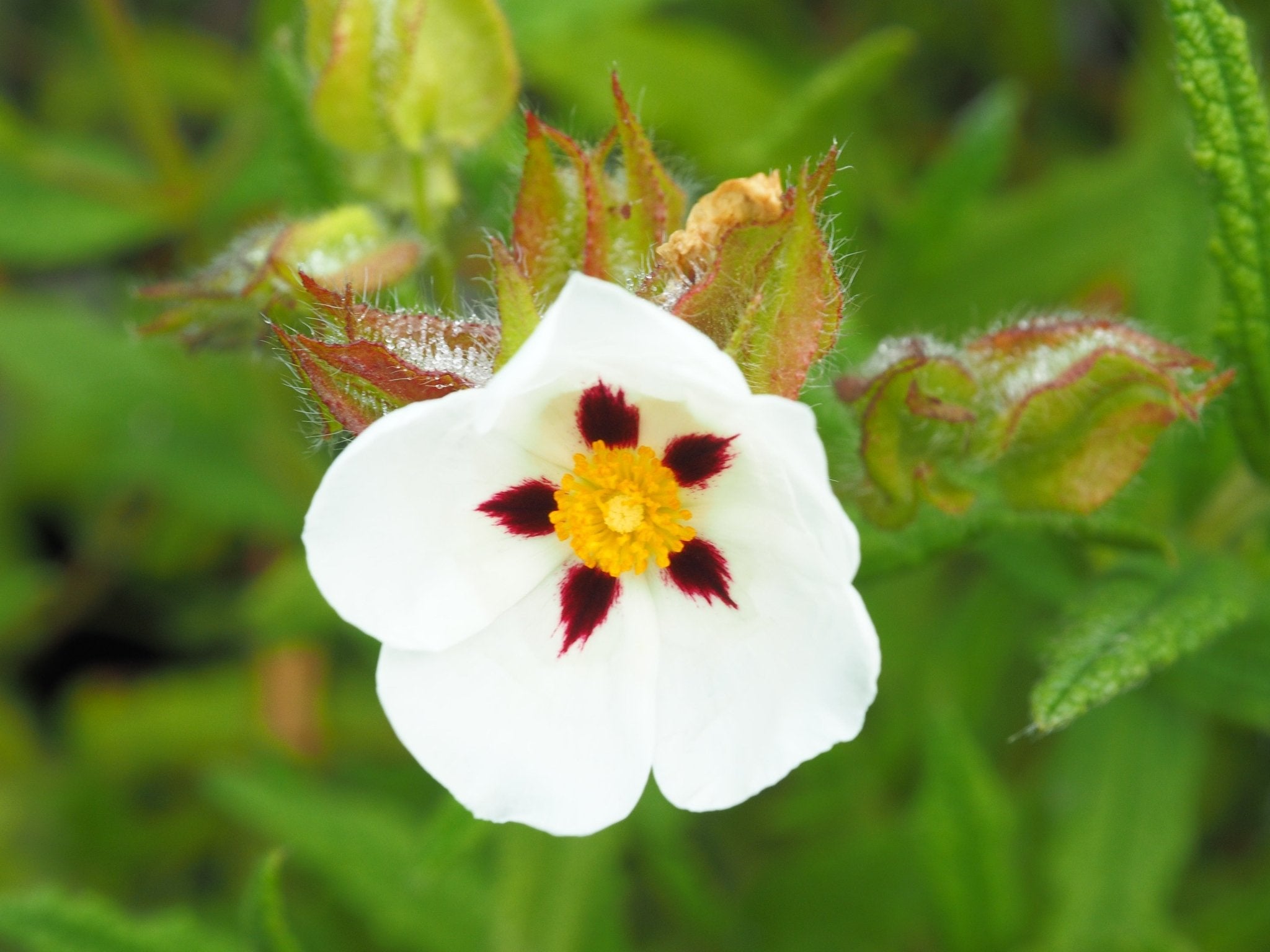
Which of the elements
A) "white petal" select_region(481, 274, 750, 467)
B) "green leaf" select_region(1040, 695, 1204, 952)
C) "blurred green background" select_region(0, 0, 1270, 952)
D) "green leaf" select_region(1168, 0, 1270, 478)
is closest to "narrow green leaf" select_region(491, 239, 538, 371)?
"white petal" select_region(481, 274, 750, 467)

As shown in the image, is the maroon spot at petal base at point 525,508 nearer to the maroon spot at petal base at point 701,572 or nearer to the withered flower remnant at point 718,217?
the maroon spot at petal base at point 701,572

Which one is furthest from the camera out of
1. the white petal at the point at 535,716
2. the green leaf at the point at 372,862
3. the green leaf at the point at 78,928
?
the green leaf at the point at 372,862

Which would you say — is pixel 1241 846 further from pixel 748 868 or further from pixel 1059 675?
pixel 1059 675

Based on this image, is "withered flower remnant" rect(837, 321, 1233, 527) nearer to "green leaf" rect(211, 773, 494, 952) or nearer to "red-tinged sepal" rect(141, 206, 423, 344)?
"red-tinged sepal" rect(141, 206, 423, 344)

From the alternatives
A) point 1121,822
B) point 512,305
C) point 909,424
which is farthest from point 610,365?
point 1121,822

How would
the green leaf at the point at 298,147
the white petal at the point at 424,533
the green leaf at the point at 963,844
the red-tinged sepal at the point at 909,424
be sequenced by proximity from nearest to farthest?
the white petal at the point at 424,533 < the red-tinged sepal at the point at 909,424 < the green leaf at the point at 963,844 < the green leaf at the point at 298,147

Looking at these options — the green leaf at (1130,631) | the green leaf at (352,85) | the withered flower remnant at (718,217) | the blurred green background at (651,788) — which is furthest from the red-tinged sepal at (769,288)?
the green leaf at (352,85)
